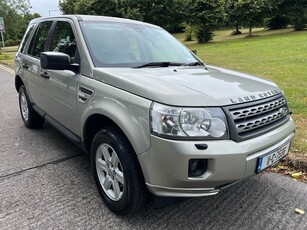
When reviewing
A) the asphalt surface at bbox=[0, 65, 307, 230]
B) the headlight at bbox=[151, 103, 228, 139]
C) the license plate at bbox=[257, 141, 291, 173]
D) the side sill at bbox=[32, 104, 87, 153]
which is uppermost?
the headlight at bbox=[151, 103, 228, 139]

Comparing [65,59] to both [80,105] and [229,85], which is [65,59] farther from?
[229,85]

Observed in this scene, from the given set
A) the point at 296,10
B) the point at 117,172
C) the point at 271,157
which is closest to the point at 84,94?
the point at 117,172

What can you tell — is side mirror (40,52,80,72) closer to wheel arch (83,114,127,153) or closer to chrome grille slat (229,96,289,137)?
wheel arch (83,114,127,153)

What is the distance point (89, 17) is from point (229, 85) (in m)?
1.97

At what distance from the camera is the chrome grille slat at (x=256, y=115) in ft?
7.63

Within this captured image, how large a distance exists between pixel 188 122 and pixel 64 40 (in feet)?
7.08

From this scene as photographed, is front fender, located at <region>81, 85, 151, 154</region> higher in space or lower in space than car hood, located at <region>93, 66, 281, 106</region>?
lower

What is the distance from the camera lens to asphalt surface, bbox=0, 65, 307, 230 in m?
2.70

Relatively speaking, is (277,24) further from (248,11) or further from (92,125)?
(92,125)

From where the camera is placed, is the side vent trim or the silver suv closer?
the silver suv

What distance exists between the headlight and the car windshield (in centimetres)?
109

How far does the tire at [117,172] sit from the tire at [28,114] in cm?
248

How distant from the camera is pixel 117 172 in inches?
106

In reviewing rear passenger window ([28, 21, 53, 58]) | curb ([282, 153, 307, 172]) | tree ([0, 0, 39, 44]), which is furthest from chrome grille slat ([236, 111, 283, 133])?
tree ([0, 0, 39, 44])
